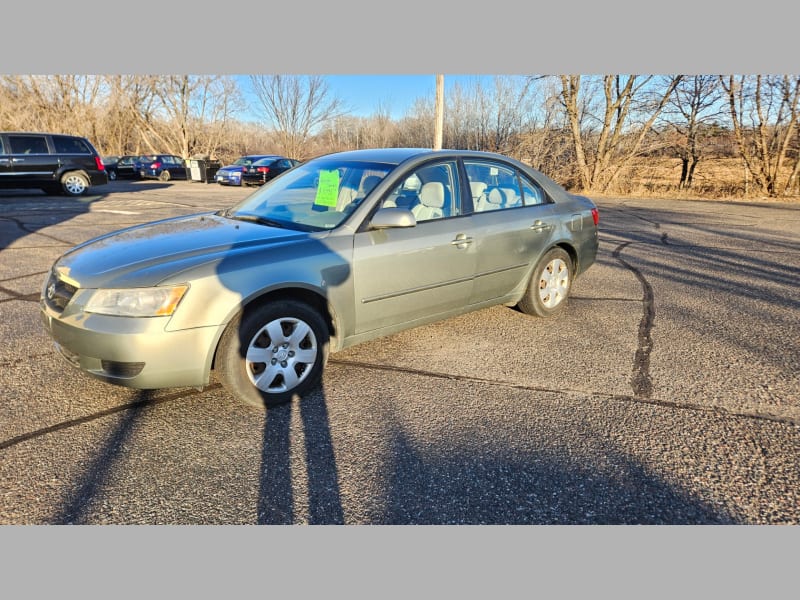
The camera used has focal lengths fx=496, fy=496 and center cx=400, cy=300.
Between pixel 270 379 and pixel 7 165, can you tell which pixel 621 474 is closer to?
pixel 270 379

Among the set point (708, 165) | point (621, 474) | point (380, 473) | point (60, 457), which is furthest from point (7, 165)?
point (708, 165)

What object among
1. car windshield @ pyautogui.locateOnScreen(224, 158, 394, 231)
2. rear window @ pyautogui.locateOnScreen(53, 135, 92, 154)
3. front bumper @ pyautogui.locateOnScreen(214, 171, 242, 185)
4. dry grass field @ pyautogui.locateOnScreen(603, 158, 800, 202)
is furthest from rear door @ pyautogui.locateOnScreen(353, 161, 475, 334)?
front bumper @ pyautogui.locateOnScreen(214, 171, 242, 185)

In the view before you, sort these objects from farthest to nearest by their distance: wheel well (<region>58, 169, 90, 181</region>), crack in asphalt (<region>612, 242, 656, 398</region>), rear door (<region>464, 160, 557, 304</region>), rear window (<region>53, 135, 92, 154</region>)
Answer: wheel well (<region>58, 169, 90, 181</region>)
rear window (<region>53, 135, 92, 154</region>)
rear door (<region>464, 160, 557, 304</region>)
crack in asphalt (<region>612, 242, 656, 398</region>)

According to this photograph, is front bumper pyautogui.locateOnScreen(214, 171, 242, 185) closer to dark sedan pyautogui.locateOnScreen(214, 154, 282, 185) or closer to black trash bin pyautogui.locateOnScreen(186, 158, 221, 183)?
dark sedan pyautogui.locateOnScreen(214, 154, 282, 185)

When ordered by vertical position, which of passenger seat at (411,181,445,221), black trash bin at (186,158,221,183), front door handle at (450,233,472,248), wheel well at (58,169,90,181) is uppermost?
black trash bin at (186,158,221,183)

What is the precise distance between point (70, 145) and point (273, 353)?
16.0 m

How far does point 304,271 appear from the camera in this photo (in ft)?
10.4

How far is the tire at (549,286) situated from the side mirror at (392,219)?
1.80 m

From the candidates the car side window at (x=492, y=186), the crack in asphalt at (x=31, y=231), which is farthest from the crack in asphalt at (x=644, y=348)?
the crack in asphalt at (x=31, y=231)

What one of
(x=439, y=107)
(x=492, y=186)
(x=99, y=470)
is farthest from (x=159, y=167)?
(x=99, y=470)

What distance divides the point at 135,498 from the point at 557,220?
13.5ft

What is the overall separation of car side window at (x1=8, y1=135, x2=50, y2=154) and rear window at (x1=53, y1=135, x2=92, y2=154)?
0.31m

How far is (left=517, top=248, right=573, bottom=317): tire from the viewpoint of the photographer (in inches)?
188

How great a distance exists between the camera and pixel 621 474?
101 inches
